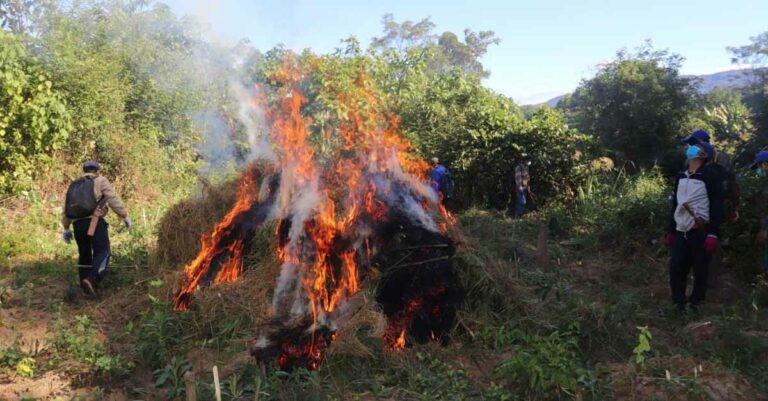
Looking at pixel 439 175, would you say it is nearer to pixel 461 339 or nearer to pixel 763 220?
pixel 461 339

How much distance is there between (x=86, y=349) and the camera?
4.71 metres

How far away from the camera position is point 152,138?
12633 millimetres

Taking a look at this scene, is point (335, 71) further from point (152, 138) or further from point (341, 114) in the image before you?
point (152, 138)

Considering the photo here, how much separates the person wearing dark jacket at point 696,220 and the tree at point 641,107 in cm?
751

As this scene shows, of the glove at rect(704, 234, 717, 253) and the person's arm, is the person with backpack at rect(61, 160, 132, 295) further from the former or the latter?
the glove at rect(704, 234, 717, 253)

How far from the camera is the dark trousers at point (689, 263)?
5215 millimetres

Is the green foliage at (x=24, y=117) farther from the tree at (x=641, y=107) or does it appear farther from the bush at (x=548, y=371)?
the tree at (x=641, y=107)

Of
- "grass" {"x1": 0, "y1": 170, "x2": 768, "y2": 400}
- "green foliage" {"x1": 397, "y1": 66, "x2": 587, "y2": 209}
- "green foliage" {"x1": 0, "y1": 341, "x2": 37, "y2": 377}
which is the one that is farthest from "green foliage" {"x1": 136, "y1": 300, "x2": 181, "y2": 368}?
"green foliage" {"x1": 397, "y1": 66, "x2": 587, "y2": 209}

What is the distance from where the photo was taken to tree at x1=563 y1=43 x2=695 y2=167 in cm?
1287

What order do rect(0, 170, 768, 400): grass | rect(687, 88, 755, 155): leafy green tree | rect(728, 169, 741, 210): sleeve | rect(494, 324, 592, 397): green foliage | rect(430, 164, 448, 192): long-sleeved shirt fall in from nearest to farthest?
rect(494, 324, 592, 397): green foliage
rect(0, 170, 768, 400): grass
rect(728, 169, 741, 210): sleeve
rect(430, 164, 448, 192): long-sleeved shirt
rect(687, 88, 755, 155): leafy green tree

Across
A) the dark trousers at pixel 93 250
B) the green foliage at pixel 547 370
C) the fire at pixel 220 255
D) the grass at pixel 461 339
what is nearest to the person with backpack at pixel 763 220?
the grass at pixel 461 339

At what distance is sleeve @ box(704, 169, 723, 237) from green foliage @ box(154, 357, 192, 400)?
16.6 ft

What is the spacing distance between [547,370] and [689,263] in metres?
2.60

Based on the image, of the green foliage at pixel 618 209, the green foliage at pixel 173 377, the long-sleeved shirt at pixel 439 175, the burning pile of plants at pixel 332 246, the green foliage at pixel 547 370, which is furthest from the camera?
the long-sleeved shirt at pixel 439 175
